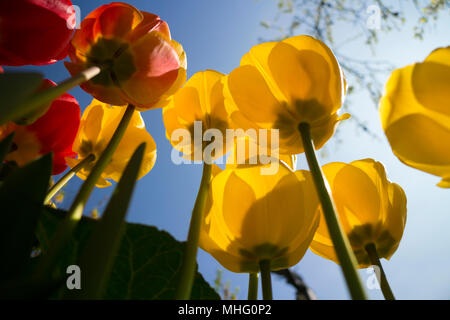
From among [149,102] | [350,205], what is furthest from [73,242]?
[350,205]

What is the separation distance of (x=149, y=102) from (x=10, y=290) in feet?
0.71

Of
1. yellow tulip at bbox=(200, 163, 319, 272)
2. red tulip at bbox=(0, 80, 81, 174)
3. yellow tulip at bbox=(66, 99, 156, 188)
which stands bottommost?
yellow tulip at bbox=(200, 163, 319, 272)

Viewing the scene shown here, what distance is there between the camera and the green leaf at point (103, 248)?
14cm

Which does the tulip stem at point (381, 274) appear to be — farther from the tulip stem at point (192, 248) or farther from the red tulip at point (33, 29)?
the red tulip at point (33, 29)

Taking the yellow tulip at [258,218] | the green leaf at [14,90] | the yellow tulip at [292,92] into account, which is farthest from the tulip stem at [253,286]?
the green leaf at [14,90]

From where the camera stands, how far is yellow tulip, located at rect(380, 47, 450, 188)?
0.83 feet

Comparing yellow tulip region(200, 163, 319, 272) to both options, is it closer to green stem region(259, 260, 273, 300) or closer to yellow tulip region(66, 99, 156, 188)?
green stem region(259, 260, 273, 300)

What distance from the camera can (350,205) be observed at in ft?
1.16

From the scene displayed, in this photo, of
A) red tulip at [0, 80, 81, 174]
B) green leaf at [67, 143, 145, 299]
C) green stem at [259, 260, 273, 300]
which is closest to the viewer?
green leaf at [67, 143, 145, 299]

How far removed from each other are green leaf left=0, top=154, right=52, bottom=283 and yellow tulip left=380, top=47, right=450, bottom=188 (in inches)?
9.0

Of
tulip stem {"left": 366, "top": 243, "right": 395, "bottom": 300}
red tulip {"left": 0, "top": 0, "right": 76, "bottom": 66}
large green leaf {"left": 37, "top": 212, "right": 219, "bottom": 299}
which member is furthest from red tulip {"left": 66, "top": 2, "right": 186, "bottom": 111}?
tulip stem {"left": 366, "top": 243, "right": 395, "bottom": 300}

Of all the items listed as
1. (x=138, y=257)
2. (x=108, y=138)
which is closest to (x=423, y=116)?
(x=138, y=257)

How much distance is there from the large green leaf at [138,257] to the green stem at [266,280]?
35mm
